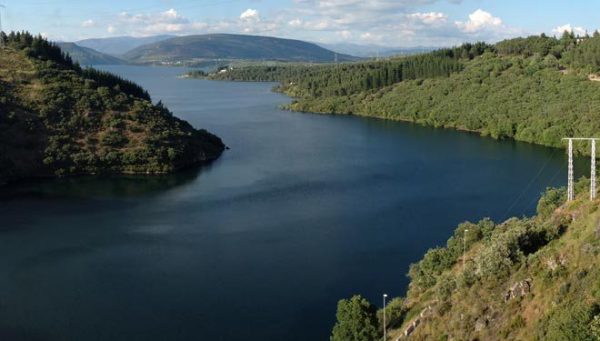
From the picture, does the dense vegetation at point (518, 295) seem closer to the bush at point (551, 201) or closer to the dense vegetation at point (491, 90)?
the bush at point (551, 201)

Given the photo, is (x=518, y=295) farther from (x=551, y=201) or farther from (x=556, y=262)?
(x=551, y=201)

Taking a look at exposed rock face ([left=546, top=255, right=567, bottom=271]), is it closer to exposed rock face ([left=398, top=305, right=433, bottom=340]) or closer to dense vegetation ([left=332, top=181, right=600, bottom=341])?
dense vegetation ([left=332, top=181, right=600, bottom=341])

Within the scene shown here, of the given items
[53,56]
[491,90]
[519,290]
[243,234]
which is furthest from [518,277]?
[491,90]

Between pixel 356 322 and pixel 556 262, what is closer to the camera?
Answer: pixel 556 262

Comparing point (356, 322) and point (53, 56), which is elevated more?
point (53, 56)

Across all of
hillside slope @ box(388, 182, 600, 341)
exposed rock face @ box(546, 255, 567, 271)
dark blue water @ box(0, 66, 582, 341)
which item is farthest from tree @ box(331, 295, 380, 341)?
exposed rock face @ box(546, 255, 567, 271)

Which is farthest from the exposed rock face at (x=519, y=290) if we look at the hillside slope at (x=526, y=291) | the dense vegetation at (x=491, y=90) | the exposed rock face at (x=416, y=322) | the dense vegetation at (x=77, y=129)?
the dense vegetation at (x=491, y=90)
